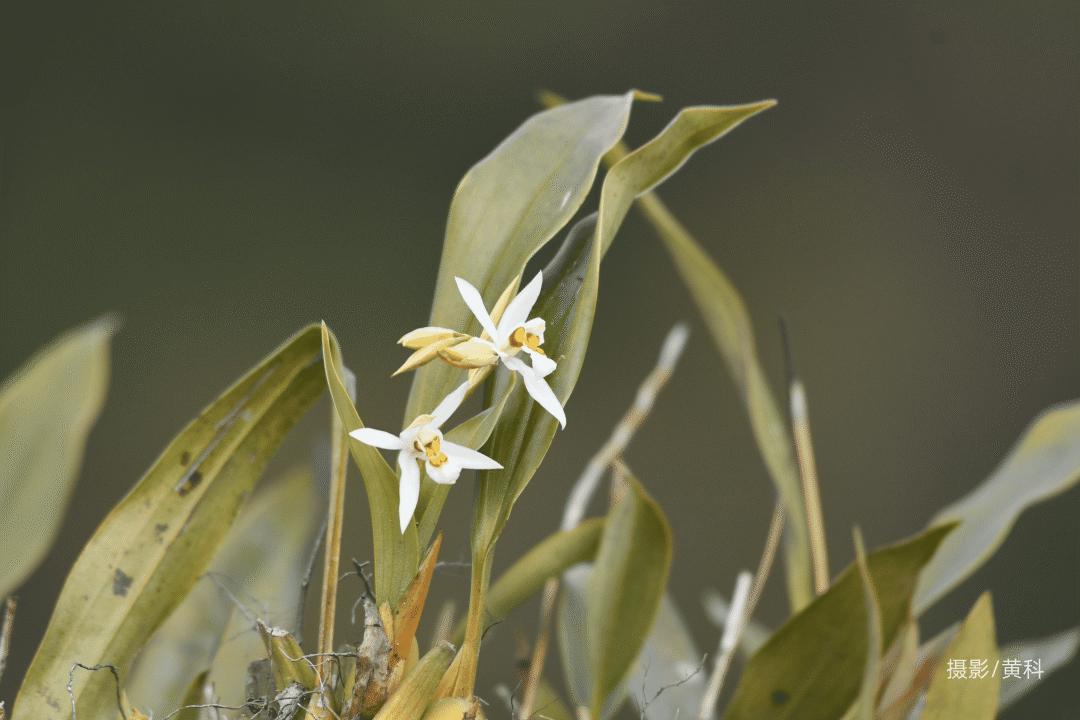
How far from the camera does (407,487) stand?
227mm

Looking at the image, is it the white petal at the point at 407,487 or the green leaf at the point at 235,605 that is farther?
the green leaf at the point at 235,605

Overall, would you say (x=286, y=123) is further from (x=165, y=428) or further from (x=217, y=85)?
(x=165, y=428)

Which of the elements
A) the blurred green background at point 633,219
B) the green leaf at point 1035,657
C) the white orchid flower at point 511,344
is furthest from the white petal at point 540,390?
the blurred green background at point 633,219

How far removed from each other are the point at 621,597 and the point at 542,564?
0.03 meters

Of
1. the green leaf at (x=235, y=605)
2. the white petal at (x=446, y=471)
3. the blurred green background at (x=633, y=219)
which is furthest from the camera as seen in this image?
the blurred green background at (x=633, y=219)

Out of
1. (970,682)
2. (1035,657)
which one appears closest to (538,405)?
(970,682)

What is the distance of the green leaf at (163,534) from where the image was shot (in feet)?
0.91

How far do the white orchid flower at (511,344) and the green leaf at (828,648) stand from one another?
0.11m

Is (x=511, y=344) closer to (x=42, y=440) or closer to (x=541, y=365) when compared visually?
Answer: (x=541, y=365)

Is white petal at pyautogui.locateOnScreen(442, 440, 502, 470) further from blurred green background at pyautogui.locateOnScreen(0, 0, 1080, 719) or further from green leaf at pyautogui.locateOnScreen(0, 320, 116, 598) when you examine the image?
blurred green background at pyautogui.locateOnScreen(0, 0, 1080, 719)

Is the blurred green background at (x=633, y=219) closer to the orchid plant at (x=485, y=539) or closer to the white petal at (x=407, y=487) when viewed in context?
the orchid plant at (x=485, y=539)

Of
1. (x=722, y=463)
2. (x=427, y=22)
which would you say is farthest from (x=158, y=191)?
(x=722, y=463)

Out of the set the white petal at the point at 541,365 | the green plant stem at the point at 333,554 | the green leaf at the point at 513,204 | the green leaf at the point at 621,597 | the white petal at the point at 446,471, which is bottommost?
the green leaf at the point at 621,597

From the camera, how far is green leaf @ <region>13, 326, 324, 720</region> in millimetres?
277
